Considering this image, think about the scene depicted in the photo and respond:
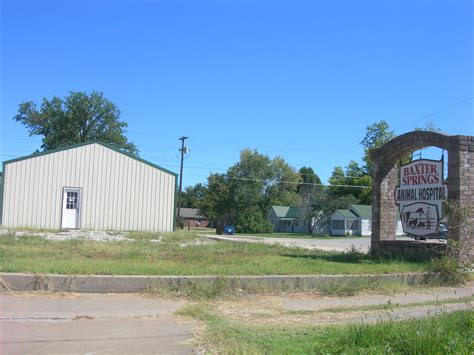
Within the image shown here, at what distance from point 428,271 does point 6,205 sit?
65.2ft

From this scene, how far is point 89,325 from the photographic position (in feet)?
22.4

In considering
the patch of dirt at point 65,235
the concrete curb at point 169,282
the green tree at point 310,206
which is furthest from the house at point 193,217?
the concrete curb at point 169,282

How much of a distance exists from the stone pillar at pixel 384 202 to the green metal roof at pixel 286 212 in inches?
2467

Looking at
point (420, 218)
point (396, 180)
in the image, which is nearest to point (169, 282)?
point (420, 218)

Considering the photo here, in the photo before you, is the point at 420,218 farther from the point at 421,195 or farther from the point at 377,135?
the point at 377,135

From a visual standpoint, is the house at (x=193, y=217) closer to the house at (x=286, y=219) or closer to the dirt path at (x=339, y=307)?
the house at (x=286, y=219)

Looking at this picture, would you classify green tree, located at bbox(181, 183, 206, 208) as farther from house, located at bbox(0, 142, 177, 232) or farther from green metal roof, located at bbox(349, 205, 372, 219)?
house, located at bbox(0, 142, 177, 232)

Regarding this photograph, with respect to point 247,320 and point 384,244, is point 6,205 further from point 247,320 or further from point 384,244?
point 247,320

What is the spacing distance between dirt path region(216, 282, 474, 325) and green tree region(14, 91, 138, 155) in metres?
49.0

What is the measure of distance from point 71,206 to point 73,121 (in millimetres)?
32951

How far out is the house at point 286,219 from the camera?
78.0 metres

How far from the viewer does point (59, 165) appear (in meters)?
25.3

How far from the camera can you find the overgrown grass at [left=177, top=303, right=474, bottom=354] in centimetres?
557

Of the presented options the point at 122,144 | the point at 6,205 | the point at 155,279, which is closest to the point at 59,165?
the point at 6,205
